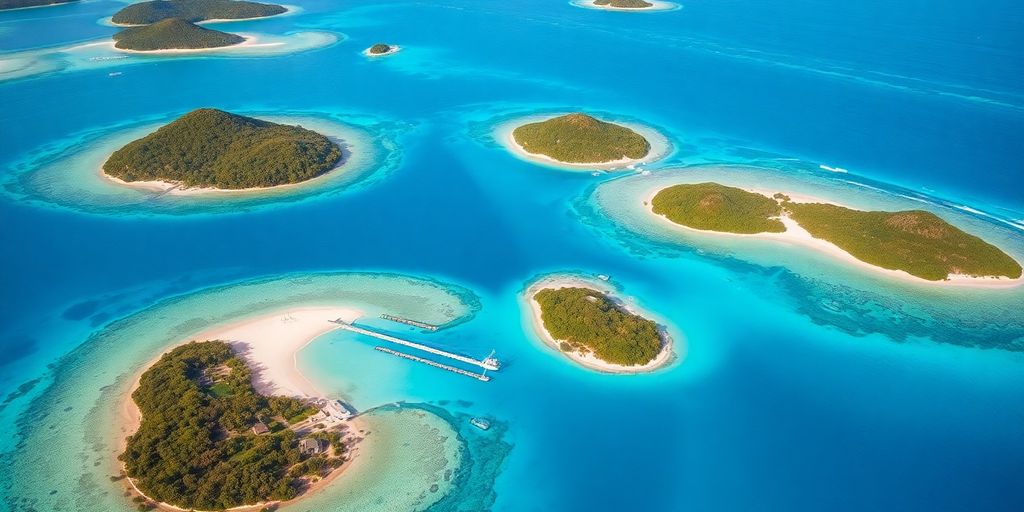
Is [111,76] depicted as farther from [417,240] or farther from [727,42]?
[727,42]

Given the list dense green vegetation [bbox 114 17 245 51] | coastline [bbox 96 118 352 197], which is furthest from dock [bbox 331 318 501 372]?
dense green vegetation [bbox 114 17 245 51]

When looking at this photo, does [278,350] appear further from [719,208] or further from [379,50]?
[379,50]

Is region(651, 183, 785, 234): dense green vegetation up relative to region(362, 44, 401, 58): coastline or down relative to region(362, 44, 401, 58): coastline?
down

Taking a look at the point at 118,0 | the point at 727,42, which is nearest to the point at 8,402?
the point at 727,42

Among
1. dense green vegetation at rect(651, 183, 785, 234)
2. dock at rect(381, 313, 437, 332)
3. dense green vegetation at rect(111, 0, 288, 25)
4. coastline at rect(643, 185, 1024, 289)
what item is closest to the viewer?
dock at rect(381, 313, 437, 332)

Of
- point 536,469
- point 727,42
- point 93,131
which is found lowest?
point 536,469

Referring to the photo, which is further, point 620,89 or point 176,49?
point 176,49

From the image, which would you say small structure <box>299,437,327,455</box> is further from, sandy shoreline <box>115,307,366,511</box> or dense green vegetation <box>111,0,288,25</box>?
dense green vegetation <box>111,0,288,25</box>
